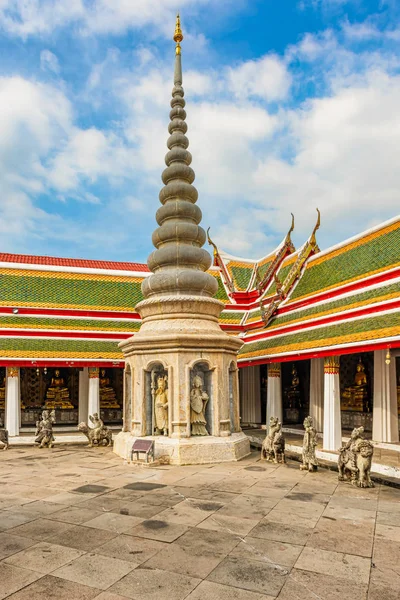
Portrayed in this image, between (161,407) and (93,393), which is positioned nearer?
(161,407)

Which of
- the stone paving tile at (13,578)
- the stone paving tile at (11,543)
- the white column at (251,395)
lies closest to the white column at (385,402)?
the white column at (251,395)

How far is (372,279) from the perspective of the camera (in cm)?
1620

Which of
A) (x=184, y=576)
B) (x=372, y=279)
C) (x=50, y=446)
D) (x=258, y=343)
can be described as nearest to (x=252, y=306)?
(x=258, y=343)

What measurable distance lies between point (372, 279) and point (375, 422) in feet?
16.7

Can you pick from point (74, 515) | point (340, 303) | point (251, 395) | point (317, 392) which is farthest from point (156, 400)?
point (251, 395)

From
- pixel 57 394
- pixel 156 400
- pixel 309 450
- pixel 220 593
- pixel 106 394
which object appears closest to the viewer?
pixel 220 593

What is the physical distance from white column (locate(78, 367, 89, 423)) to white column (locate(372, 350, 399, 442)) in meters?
13.8

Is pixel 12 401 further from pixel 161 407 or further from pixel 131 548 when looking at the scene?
pixel 131 548

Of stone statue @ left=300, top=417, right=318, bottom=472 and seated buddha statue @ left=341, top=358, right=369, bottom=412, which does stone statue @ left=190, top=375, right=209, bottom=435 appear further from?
seated buddha statue @ left=341, top=358, right=369, bottom=412

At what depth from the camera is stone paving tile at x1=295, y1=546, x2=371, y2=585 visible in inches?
221

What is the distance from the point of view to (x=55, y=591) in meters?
5.17

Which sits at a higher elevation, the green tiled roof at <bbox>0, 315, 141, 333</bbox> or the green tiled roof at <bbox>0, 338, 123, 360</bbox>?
the green tiled roof at <bbox>0, 315, 141, 333</bbox>

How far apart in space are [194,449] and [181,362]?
2415mm

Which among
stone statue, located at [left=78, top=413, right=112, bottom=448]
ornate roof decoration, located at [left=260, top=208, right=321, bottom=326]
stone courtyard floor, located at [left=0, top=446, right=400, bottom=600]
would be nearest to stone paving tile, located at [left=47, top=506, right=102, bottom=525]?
stone courtyard floor, located at [left=0, top=446, right=400, bottom=600]
